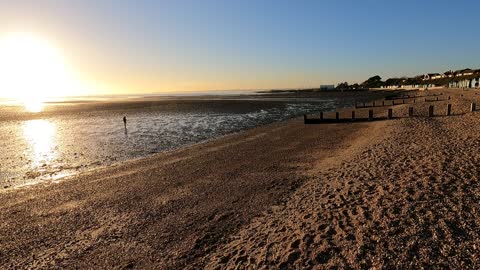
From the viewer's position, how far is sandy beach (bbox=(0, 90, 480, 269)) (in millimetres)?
6551

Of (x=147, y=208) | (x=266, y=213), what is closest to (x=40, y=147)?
(x=147, y=208)


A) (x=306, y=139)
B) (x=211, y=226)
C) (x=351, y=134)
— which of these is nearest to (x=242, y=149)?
(x=306, y=139)

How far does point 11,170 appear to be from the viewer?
16797mm

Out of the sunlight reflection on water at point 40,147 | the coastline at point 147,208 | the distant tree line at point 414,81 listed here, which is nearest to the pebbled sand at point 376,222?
the coastline at point 147,208

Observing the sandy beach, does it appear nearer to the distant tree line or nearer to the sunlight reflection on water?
the sunlight reflection on water

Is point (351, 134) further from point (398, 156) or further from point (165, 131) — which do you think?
point (165, 131)

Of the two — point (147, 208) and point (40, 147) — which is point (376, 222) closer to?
point (147, 208)

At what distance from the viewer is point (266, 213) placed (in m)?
9.39

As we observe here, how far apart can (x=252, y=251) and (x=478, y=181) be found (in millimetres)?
7502

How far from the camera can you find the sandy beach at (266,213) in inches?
258

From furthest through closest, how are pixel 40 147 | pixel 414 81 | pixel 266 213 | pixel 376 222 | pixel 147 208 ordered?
1. pixel 414 81
2. pixel 40 147
3. pixel 147 208
4. pixel 266 213
5. pixel 376 222

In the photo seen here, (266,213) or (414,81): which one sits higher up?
(414,81)

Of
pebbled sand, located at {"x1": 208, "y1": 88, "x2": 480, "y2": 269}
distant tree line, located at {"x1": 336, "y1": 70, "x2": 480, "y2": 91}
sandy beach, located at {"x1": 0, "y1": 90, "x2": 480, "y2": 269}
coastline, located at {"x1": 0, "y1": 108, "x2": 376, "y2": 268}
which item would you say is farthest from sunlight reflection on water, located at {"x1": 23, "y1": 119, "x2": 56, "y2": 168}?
distant tree line, located at {"x1": 336, "y1": 70, "x2": 480, "y2": 91}

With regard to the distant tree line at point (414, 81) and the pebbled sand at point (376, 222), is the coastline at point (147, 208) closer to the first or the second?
the pebbled sand at point (376, 222)
